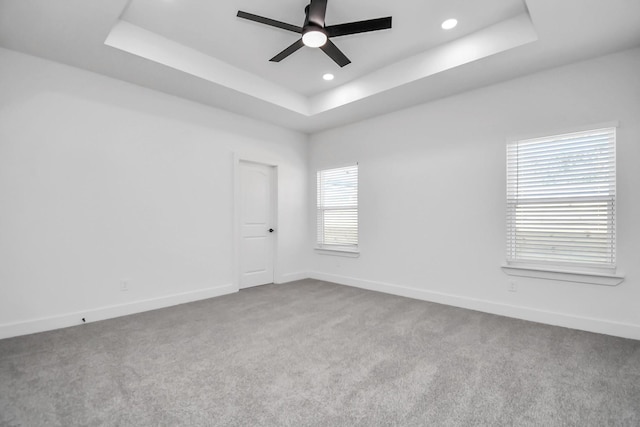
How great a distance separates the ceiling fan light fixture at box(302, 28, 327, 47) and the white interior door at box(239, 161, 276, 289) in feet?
8.62

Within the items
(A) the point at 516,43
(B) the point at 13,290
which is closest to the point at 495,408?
(A) the point at 516,43

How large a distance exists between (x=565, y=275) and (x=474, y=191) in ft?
4.22

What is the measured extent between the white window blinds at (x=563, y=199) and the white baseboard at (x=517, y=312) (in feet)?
1.81

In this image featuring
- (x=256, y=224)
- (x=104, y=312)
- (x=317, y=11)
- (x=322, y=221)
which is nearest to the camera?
(x=317, y=11)

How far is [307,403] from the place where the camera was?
185 centimetres

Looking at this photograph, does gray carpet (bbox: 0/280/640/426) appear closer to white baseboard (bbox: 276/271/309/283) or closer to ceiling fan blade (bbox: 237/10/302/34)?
white baseboard (bbox: 276/271/309/283)

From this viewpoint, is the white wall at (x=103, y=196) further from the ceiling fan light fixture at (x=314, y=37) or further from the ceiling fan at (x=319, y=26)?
the ceiling fan light fixture at (x=314, y=37)

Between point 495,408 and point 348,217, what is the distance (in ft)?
11.9

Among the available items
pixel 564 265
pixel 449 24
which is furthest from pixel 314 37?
pixel 564 265

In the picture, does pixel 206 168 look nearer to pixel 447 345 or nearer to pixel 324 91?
pixel 324 91

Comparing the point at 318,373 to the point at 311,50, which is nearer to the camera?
the point at 318,373

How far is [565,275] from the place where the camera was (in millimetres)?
3160

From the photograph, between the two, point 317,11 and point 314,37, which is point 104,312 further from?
point 317,11

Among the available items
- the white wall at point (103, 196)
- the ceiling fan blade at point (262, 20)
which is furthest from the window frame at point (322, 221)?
the ceiling fan blade at point (262, 20)
